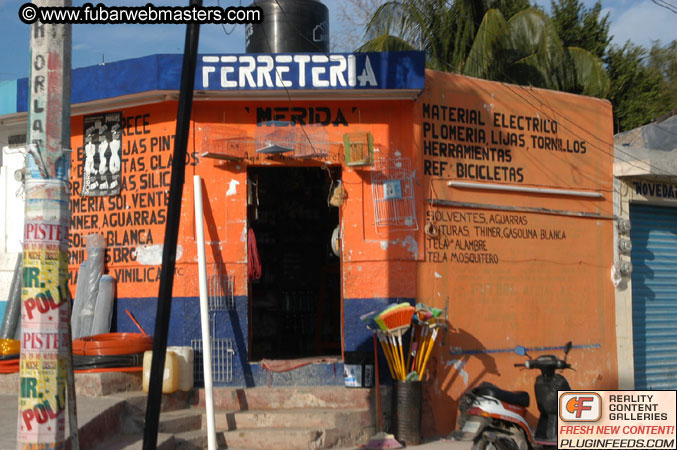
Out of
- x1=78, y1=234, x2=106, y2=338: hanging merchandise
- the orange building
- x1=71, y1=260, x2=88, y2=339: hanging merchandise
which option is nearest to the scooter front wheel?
the orange building

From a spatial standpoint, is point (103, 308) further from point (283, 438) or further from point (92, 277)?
point (283, 438)

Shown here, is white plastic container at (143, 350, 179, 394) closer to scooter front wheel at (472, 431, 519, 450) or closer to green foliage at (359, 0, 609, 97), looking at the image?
scooter front wheel at (472, 431, 519, 450)

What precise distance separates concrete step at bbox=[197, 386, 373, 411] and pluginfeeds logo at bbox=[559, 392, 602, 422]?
94.1 inches

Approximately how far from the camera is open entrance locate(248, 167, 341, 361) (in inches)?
450

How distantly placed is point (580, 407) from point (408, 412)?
6.77 feet

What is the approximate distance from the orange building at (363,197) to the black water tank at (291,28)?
1770 mm

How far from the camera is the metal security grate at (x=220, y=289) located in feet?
28.5

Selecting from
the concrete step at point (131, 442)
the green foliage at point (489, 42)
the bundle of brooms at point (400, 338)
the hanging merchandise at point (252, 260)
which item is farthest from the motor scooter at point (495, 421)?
the green foliage at point (489, 42)

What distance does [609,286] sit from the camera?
34.8ft

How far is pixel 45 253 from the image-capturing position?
5.07 m

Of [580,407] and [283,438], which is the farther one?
[283,438]

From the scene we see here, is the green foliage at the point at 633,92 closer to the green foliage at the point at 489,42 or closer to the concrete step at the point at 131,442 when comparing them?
the green foliage at the point at 489,42

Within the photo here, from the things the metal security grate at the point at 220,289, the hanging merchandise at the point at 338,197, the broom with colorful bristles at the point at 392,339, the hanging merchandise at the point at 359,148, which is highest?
the hanging merchandise at the point at 359,148

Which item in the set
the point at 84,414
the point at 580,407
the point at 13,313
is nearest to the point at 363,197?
the point at 580,407
